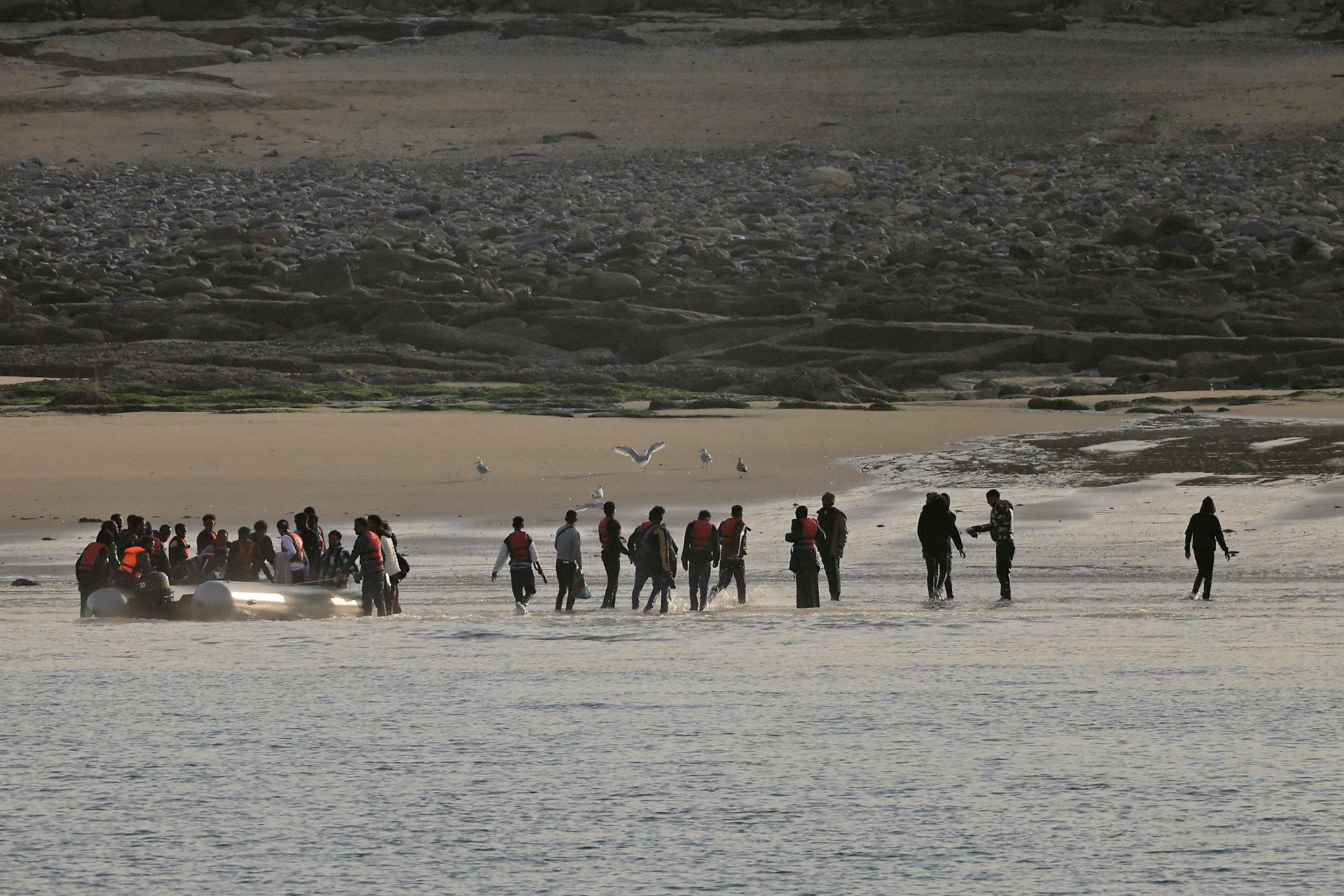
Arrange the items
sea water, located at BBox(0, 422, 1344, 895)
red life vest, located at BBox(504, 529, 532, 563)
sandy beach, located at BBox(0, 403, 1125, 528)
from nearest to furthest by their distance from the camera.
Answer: sea water, located at BBox(0, 422, 1344, 895) < red life vest, located at BBox(504, 529, 532, 563) < sandy beach, located at BBox(0, 403, 1125, 528)

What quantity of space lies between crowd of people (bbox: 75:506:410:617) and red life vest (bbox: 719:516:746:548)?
281 centimetres

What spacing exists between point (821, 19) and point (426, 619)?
126 meters

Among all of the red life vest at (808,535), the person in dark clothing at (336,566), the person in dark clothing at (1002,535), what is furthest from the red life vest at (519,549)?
the person in dark clothing at (1002,535)

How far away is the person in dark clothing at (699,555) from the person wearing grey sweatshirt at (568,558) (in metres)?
0.95

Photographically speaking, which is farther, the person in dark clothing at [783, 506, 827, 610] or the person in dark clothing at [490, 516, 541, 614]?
the person in dark clothing at [783, 506, 827, 610]

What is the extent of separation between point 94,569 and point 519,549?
3552 millimetres

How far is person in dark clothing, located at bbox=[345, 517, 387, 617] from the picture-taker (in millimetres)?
14367

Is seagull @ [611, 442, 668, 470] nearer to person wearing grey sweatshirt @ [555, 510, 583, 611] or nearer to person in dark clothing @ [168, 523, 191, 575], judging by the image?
person in dark clothing @ [168, 523, 191, 575]

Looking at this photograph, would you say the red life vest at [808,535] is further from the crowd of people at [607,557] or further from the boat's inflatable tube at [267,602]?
the boat's inflatable tube at [267,602]

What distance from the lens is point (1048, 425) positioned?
32.2 m

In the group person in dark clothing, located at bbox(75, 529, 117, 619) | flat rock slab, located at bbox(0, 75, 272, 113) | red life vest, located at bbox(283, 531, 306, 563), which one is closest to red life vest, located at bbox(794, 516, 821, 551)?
red life vest, located at bbox(283, 531, 306, 563)

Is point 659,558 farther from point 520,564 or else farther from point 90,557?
point 90,557

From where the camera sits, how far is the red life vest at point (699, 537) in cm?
1495

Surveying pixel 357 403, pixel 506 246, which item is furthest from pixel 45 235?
pixel 357 403
